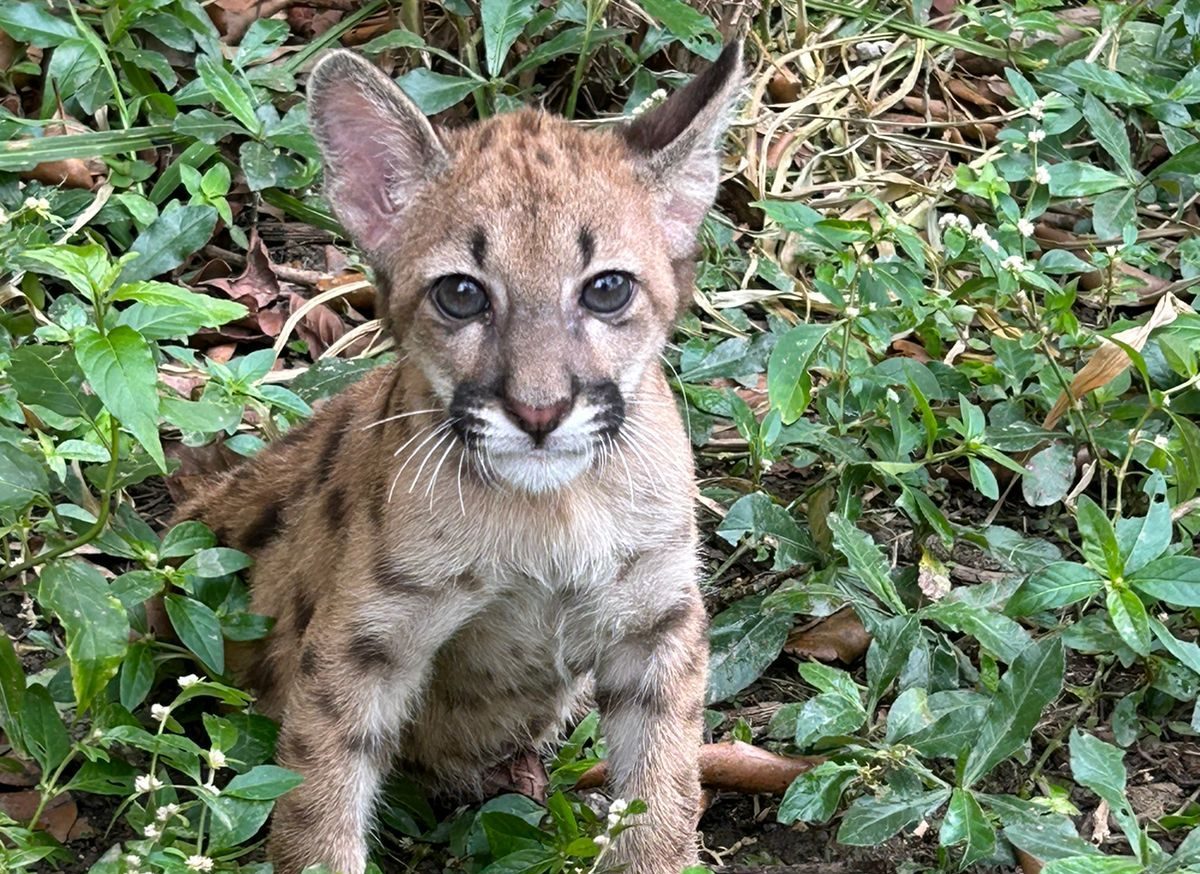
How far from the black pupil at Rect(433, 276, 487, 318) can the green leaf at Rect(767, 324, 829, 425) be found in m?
1.28

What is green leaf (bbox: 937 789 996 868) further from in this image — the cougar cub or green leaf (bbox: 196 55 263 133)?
green leaf (bbox: 196 55 263 133)

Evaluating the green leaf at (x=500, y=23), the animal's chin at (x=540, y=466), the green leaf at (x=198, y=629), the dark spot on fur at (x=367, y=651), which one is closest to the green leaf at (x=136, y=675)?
the green leaf at (x=198, y=629)

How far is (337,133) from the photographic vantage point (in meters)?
4.96

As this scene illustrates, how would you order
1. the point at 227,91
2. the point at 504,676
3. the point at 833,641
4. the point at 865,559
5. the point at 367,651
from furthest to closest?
the point at 227,91 < the point at 833,641 < the point at 865,559 < the point at 504,676 < the point at 367,651

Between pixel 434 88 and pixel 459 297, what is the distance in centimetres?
278

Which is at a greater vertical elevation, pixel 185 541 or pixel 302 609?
pixel 185 541

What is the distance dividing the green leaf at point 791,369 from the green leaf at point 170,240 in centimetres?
199

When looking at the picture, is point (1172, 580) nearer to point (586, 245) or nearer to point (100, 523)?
point (586, 245)

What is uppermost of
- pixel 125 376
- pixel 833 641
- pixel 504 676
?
pixel 125 376

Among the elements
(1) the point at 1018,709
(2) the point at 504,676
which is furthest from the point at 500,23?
(1) the point at 1018,709

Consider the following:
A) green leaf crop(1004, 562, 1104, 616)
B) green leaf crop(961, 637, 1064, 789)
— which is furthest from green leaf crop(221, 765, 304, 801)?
green leaf crop(1004, 562, 1104, 616)

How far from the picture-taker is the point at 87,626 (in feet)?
14.1

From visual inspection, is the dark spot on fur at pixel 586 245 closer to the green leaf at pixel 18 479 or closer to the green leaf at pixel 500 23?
the green leaf at pixel 18 479

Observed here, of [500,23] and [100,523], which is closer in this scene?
[100,523]
